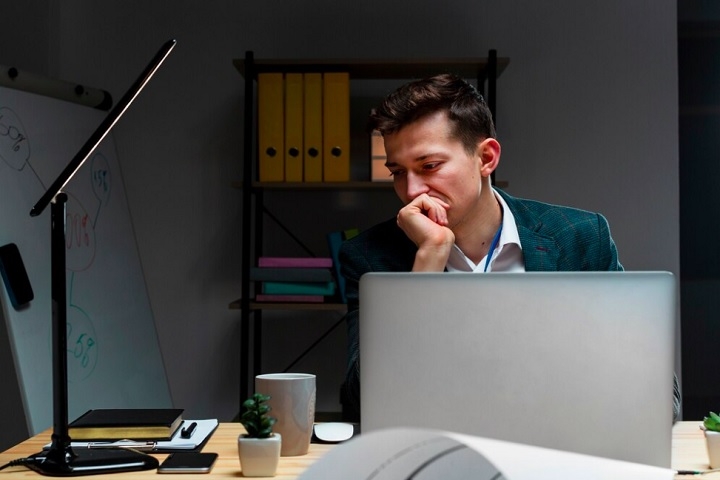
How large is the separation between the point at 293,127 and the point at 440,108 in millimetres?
1165

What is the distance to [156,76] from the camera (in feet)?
10.6

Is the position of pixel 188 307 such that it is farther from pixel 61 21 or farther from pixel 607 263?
pixel 607 263

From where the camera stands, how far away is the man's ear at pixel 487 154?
5.89 feet

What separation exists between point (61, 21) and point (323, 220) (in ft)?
4.27

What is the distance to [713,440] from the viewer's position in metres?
1.09

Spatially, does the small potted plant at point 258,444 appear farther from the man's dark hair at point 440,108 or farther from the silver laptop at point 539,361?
the man's dark hair at point 440,108

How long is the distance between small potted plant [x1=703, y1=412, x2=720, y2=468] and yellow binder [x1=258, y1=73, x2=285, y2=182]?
1943 millimetres

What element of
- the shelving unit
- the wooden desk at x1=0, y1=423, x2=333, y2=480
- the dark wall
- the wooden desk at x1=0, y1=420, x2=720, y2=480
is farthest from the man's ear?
the dark wall

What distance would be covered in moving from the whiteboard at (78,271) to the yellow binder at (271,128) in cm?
56

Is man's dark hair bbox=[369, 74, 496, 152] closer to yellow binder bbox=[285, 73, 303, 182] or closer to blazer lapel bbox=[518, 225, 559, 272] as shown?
blazer lapel bbox=[518, 225, 559, 272]

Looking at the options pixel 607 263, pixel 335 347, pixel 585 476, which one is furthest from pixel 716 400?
pixel 585 476

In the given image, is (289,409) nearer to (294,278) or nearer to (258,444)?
(258,444)

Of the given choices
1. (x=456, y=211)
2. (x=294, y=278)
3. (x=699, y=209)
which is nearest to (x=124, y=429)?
(x=456, y=211)

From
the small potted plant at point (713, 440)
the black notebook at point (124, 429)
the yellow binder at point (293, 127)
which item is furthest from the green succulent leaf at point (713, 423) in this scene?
the yellow binder at point (293, 127)
